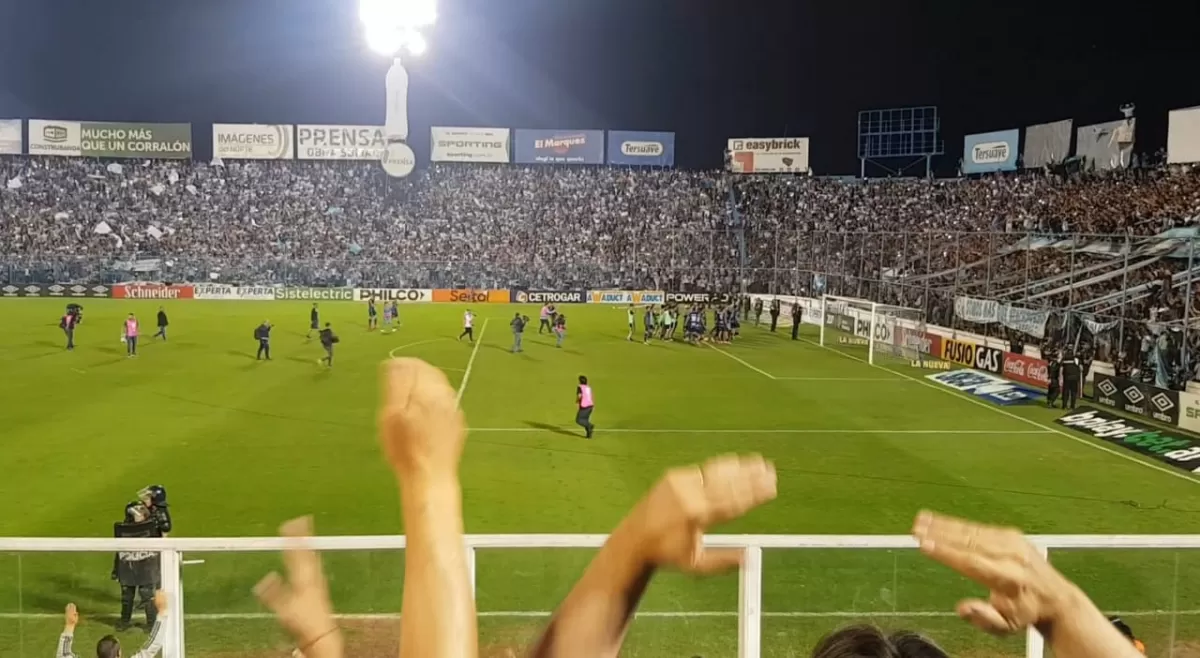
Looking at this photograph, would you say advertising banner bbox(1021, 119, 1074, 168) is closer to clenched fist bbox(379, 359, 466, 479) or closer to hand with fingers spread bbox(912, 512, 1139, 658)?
hand with fingers spread bbox(912, 512, 1139, 658)

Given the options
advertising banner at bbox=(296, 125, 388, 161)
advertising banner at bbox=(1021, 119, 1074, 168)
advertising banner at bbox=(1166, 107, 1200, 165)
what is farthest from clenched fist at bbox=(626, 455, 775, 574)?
advertising banner at bbox=(296, 125, 388, 161)

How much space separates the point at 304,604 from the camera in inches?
82.7

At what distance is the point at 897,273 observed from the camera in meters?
45.4

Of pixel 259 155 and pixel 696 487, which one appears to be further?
pixel 259 155

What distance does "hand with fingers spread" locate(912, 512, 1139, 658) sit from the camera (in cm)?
162

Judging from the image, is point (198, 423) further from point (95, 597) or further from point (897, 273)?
point (897, 273)

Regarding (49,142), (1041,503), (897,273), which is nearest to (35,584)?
(1041,503)

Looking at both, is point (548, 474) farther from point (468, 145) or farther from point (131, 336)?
point (468, 145)

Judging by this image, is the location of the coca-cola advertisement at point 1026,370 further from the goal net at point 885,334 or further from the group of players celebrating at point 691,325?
the group of players celebrating at point 691,325

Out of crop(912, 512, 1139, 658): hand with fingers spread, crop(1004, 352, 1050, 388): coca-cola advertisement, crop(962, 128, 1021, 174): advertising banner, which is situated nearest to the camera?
crop(912, 512, 1139, 658): hand with fingers spread

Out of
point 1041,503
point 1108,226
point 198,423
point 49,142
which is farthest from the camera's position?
point 49,142

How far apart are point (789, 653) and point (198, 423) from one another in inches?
736

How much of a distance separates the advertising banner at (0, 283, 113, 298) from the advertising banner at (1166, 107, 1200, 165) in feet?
193

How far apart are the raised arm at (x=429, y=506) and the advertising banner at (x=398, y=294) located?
61.4 meters
